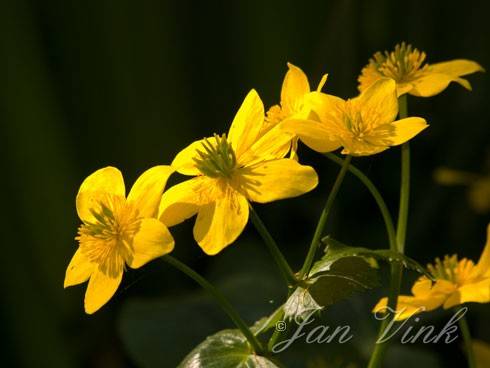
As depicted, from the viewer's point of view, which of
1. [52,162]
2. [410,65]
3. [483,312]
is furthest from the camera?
[52,162]

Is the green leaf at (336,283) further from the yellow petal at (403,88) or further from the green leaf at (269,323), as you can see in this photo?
the yellow petal at (403,88)

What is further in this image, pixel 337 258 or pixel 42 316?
pixel 42 316

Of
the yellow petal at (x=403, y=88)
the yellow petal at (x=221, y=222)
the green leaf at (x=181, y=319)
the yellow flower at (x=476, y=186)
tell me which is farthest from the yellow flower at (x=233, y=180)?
the yellow flower at (x=476, y=186)

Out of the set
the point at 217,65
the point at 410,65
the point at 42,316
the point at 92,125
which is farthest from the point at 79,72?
the point at 410,65

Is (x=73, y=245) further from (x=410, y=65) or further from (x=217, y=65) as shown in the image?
(x=410, y=65)

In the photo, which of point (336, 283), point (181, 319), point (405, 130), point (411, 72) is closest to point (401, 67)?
point (411, 72)

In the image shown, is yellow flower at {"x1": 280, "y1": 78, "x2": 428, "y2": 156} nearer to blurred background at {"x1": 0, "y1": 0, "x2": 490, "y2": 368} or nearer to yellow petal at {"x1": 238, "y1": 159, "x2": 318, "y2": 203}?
yellow petal at {"x1": 238, "y1": 159, "x2": 318, "y2": 203}
